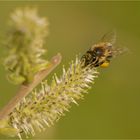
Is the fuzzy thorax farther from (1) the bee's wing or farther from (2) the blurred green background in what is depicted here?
(2) the blurred green background

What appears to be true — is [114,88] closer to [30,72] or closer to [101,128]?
[101,128]

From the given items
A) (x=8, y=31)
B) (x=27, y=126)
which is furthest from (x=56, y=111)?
(x=8, y=31)

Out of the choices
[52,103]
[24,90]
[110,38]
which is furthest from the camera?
[110,38]

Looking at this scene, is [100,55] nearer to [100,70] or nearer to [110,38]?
[110,38]

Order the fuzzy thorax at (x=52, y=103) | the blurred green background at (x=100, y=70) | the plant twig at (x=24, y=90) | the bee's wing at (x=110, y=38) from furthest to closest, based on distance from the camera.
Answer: the blurred green background at (x=100, y=70) < the bee's wing at (x=110, y=38) < the fuzzy thorax at (x=52, y=103) < the plant twig at (x=24, y=90)

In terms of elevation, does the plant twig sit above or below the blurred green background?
below

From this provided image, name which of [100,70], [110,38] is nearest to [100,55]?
[110,38]

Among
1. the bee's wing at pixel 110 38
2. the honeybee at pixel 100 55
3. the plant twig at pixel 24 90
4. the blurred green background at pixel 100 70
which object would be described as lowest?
the plant twig at pixel 24 90

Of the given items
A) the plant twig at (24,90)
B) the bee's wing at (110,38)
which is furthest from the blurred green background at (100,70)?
the plant twig at (24,90)

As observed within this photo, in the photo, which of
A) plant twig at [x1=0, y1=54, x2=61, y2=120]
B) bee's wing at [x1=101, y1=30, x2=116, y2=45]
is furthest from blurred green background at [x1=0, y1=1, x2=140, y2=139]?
plant twig at [x1=0, y1=54, x2=61, y2=120]

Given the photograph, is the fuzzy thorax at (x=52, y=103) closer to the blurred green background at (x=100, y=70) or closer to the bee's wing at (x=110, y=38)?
the bee's wing at (x=110, y=38)
